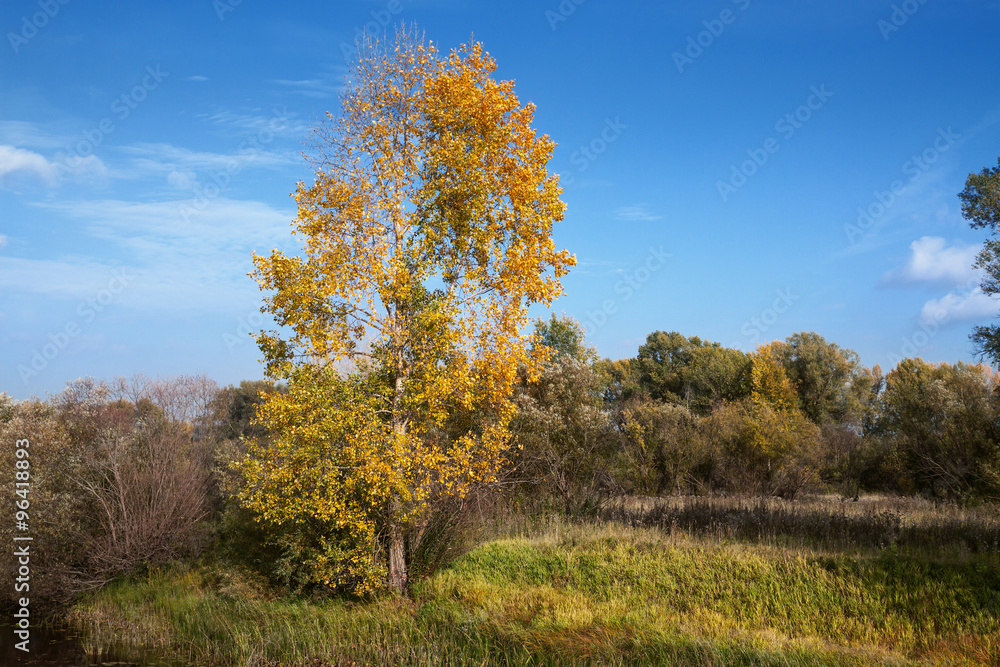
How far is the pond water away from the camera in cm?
1242

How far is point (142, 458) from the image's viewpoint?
58.6ft

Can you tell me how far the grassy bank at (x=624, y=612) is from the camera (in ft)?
28.8

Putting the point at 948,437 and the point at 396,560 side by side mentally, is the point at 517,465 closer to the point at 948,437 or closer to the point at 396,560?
the point at 396,560

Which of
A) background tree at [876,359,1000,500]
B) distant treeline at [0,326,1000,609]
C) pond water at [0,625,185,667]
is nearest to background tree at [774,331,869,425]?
distant treeline at [0,326,1000,609]

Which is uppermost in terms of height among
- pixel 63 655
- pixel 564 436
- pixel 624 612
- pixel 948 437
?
pixel 564 436

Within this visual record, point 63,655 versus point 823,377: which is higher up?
point 823,377

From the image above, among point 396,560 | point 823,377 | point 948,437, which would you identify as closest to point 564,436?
point 396,560

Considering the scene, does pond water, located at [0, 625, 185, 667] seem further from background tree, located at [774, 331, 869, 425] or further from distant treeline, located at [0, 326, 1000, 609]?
background tree, located at [774, 331, 869, 425]

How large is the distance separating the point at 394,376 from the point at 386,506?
2801mm

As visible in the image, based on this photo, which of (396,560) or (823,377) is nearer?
(396,560)

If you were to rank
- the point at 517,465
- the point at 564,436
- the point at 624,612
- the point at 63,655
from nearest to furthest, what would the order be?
the point at 624,612
the point at 63,655
the point at 517,465
the point at 564,436

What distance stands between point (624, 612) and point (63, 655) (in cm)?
1159

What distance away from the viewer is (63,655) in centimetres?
1305

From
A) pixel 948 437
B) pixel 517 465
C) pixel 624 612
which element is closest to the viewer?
pixel 624 612
